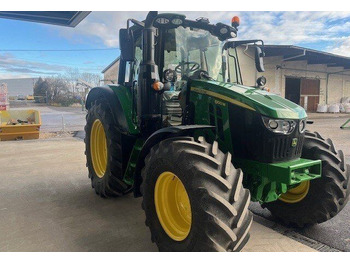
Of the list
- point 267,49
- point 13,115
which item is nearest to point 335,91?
point 267,49

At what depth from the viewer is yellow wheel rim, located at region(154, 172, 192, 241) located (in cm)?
268

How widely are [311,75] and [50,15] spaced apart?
22700 millimetres

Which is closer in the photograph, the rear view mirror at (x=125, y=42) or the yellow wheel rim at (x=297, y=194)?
the rear view mirror at (x=125, y=42)

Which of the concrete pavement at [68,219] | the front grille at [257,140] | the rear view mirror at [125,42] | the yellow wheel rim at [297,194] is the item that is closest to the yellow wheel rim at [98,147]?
the concrete pavement at [68,219]

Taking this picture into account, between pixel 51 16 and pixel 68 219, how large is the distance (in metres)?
4.24

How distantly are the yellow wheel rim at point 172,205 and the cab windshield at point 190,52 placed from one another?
125cm

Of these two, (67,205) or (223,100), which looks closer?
(223,100)

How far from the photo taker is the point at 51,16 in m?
5.76

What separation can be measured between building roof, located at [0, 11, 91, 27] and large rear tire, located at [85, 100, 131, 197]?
Answer: 213cm

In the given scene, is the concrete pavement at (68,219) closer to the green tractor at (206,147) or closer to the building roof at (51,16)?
the green tractor at (206,147)

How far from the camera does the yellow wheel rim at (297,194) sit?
322cm

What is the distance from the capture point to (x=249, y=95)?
274 cm

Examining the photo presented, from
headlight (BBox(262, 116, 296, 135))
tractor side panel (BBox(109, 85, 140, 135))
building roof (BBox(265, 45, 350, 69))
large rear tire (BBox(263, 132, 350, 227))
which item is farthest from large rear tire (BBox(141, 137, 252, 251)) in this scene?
building roof (BBox(265, 45, 350, 69))

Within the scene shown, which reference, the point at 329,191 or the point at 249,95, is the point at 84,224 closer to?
the point at 249,95
